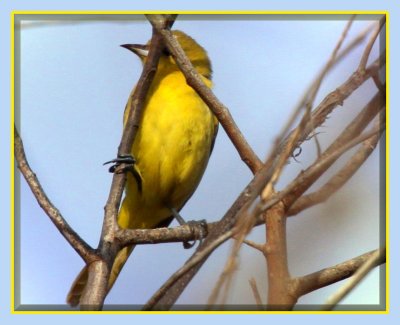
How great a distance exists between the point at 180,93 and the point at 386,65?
2.74 feet

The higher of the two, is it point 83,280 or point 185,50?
point 185,50

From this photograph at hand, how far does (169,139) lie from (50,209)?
0.72 metres

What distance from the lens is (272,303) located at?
130 centimetres

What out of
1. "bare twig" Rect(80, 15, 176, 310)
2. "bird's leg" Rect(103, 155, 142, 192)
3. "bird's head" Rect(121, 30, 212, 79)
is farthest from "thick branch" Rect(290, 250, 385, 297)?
"bird's head" Rect(121, 30, 212, 79)

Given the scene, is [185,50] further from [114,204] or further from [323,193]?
[323,193]

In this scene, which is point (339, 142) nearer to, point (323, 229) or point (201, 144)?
point (323, 229)

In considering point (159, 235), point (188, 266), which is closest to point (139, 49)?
point (159, 235)

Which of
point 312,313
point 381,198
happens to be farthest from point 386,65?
point 312,313

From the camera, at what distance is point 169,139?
2371mm

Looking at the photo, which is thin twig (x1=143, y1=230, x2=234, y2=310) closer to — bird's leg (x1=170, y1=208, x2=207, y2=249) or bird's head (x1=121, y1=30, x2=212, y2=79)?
bird's leg (x1=170, y1=208, x2=207, y2=249)

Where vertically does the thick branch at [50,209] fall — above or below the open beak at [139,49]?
below

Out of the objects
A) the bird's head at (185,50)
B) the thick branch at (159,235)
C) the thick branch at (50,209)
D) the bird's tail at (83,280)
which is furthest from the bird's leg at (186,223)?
the bird's head at (185,50)

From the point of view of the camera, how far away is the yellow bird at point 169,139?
2365 mm

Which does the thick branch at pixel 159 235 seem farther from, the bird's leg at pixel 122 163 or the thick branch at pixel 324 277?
the thick branch at pixel 324 277
